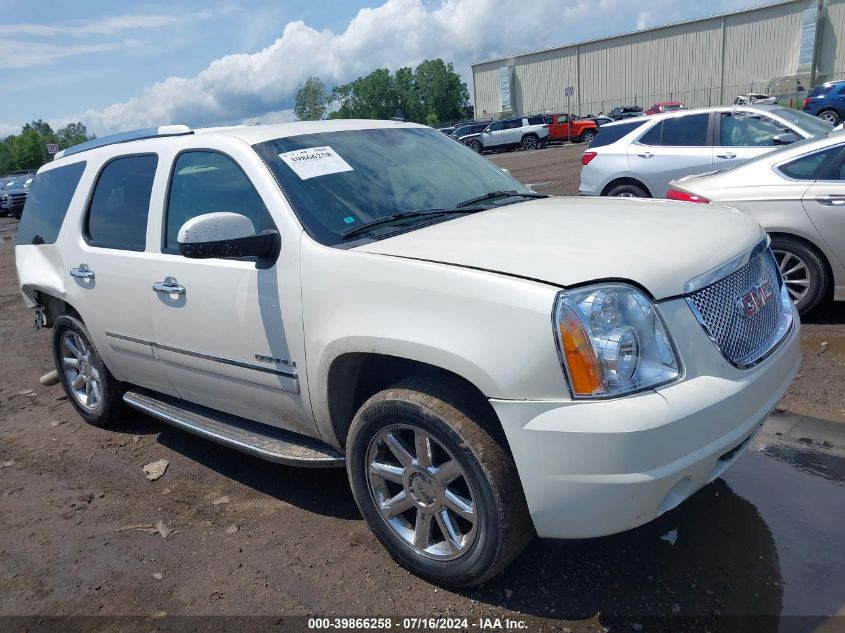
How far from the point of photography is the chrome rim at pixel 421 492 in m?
2.76

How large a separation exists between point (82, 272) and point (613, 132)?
8020 millimetres

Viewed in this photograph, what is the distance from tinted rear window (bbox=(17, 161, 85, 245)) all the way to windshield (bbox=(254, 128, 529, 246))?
200 cm

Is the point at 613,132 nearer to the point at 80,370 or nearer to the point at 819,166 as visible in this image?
the point at 819,166

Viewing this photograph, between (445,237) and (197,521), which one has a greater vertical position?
(445,237)

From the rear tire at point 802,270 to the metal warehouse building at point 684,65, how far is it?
46097 mm

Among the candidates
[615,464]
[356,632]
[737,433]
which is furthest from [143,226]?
[737,433]

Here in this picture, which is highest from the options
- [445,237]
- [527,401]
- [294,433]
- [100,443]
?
[445,237]

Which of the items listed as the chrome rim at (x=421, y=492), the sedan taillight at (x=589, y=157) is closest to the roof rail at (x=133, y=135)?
the chrome rim at (x=421, y=492)

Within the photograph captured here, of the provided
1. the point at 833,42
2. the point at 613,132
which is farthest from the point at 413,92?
the point at 613,132

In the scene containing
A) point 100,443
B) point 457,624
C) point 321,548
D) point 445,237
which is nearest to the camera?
point 457,624

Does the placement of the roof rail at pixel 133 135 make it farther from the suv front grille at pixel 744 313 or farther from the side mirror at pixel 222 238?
the suv front grille at pixel 744 313

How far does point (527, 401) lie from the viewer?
240cm

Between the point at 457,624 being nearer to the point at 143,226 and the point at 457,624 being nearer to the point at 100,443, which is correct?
the point at 143,226

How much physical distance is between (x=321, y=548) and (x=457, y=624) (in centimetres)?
84
